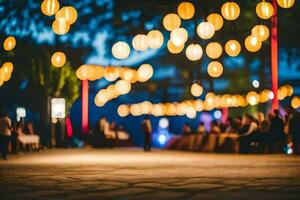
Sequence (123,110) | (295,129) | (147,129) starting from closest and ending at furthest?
(295,129)
(147,129)
(123,110)

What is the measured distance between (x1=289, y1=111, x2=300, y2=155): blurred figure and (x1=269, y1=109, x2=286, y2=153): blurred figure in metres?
0.88

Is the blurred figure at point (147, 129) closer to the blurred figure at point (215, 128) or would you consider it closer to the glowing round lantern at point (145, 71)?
the blurred figure at point (215, 128)

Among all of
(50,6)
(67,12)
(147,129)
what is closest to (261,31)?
(67,12)

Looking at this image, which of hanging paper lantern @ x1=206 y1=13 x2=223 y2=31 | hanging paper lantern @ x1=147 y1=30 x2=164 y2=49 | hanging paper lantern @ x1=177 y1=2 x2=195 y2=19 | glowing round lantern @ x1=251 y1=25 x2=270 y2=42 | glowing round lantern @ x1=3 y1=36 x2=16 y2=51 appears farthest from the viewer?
glowing round lantern @ x1=3 y1=36 x2=16 y2=51

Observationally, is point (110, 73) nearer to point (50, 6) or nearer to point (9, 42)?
point (9, 42)

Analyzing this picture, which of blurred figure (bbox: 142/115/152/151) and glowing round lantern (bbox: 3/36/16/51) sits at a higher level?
glowing round lantern (bbox: 3/36/16/51)

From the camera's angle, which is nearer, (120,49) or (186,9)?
(186,9)

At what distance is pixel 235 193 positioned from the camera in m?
9.74

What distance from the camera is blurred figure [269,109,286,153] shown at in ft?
74.1

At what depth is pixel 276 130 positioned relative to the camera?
896 inches

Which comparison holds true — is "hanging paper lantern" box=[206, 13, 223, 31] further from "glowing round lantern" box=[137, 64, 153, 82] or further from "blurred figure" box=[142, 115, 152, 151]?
"glowing round lantern" box=[137, 64, 153, 82]

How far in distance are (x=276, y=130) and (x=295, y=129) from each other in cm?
126

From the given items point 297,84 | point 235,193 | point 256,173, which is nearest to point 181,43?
point 256,173

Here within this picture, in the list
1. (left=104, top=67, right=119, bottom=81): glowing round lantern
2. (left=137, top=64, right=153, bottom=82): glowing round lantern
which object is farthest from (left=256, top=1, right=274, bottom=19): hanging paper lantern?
(left=104, top=67, right=119, bottom=81): glowing round lantern
